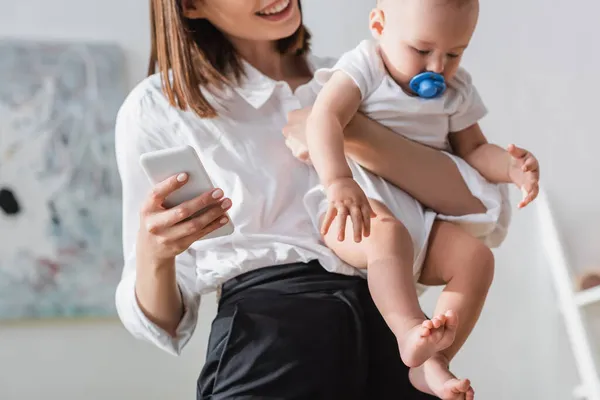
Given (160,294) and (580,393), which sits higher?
(160,294)

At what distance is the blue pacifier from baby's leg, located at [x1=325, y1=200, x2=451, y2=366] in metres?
0.17

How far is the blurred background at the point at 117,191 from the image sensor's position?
1941 millimetres

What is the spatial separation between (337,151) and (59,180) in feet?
4.08

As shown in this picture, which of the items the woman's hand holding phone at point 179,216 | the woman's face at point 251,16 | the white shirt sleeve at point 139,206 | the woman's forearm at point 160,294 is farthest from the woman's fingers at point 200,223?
the woman's face at point 251,16

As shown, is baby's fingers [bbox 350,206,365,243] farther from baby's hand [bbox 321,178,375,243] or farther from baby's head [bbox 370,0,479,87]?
baby's head [bbox 370,0,479,87]

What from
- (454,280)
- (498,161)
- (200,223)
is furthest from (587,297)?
(200,223)

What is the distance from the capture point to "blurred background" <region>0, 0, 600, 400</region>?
6.37 ft

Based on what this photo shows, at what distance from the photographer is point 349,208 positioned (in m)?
0.83

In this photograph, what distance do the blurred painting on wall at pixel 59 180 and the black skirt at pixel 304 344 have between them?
1045mm

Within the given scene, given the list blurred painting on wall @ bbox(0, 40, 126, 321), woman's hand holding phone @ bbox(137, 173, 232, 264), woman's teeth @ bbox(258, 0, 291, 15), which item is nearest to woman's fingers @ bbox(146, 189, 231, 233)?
woman's hand holding phone @ bbox(137, 173, 232, 264)

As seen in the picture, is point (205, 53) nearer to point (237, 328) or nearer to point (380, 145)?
point (380, 145)

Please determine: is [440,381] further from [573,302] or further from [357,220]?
[573,302]

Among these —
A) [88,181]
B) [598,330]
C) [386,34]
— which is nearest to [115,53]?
[88,181]

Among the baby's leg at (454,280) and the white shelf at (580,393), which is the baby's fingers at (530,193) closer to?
the baby's leg at (454,280)
